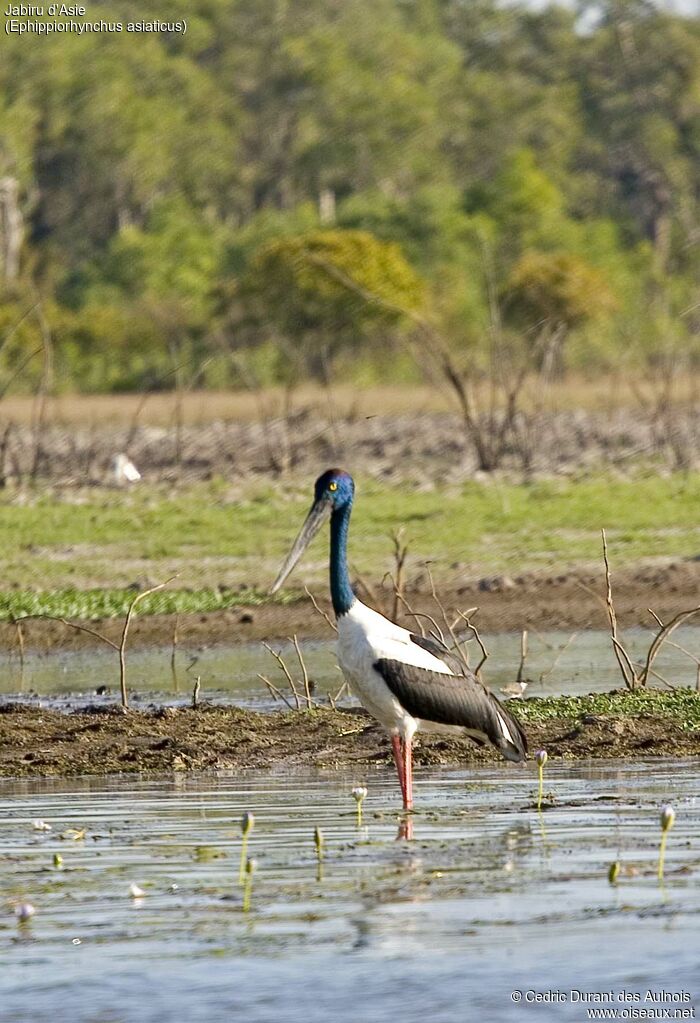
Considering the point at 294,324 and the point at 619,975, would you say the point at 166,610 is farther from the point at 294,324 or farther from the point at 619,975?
the point at 294,324

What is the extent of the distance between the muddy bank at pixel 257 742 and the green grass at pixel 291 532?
470 centimetres

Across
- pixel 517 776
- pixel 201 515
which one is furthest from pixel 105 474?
pixel 517 776

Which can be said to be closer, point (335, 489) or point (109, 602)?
point (335, 489)

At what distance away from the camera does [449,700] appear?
8.07 metres

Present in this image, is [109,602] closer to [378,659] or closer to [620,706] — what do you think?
[620,706]

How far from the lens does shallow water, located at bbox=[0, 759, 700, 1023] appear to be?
219 inches

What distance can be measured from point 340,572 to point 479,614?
621cm

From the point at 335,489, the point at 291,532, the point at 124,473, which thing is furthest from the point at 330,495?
the point at 124,473

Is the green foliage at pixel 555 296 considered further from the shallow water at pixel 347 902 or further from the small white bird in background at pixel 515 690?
the shallow water at pixel 347 902

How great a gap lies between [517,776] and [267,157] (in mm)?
58916

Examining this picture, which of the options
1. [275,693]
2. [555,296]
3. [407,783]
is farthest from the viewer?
[555,296]

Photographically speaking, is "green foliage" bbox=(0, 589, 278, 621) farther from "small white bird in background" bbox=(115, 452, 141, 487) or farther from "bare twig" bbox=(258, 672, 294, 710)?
"small white bird in background" bbox=(115, 452, 141, 487)

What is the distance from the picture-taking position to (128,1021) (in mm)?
5375

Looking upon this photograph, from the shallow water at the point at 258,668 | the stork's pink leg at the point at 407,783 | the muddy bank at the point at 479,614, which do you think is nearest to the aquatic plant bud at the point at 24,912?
the stork's pink leg at the point at 407,783
